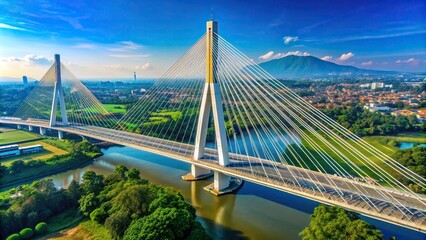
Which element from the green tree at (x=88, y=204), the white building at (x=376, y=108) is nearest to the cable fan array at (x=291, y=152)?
the green tree at (x=88, y=204)

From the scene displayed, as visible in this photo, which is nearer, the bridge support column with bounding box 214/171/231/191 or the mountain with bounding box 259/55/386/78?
the bridge support column with bounding box 214/171/231/191

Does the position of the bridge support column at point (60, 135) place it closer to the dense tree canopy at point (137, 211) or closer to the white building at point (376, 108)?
the dense tree canopy at point (137, 211)

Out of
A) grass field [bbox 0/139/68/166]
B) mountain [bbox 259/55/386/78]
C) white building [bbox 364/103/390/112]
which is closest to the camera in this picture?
grass field [bbox 0/139/68/166]

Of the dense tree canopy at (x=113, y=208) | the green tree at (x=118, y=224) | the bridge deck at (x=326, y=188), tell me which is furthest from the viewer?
the green tree at (x=118, y=224)

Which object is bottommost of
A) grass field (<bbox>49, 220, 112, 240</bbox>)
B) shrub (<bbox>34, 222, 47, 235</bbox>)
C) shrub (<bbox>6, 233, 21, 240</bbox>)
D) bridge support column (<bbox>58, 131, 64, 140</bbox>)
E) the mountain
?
grass field (<bbox>49, 220, 112, 240</bbox>)

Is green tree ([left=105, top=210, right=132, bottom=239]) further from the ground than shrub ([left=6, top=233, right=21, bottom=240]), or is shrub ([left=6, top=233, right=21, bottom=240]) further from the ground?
green tree ([left=105, top=210, right=132, bottom=239])

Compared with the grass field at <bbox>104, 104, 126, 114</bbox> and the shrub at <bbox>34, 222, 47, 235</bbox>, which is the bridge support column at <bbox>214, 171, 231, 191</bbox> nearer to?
the shrub at <bbox>34, 222, 47, 235</bbox>

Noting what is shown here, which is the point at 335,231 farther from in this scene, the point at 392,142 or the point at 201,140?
the point at 392,142

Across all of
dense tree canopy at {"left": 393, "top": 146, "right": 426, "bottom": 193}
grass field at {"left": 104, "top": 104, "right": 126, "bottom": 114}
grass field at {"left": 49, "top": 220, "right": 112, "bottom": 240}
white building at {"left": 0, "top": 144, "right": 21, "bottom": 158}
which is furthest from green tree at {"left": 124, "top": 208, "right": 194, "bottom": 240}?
grass field at {"left": 104, "top": 104, "right": 126, "bottom": 114}

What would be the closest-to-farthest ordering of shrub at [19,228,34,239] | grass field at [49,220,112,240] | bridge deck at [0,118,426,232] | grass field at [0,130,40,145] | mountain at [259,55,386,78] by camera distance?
bridge deck at [0,118,426,232] < shrub at [19,228,34,239] < grass field at [49,220,112,240] < grass field at [0,130,40,145] < mountain at [259,55,386,78]
